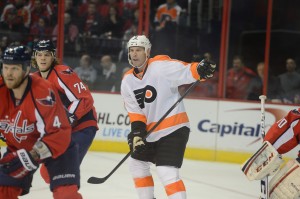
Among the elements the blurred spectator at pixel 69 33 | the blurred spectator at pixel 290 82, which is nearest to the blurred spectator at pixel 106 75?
the blurred spectator at pixel 69 33

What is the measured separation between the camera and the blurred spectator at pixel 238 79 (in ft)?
23.7

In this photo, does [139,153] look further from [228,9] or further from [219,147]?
[228,9]

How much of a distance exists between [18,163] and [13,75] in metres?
0.38

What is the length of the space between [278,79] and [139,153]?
3.44 meters

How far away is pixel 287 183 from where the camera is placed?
3.29 m

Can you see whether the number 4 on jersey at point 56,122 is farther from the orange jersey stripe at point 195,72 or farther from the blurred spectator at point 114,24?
the blurred spectator at point 114,24

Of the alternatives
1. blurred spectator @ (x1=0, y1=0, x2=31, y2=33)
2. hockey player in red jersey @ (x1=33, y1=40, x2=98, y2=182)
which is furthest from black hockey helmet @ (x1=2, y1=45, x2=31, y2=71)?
blurred spectator @ (x1=0, y1=0, x2=31, y2=33)

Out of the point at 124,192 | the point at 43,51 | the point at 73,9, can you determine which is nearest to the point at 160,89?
the point at 43,51

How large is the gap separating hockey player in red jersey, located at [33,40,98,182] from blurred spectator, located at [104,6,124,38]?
3.42 metres

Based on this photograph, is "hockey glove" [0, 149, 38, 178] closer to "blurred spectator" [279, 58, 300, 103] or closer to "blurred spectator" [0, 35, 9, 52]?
"blurred spectator" [279, 58, 300, 103]

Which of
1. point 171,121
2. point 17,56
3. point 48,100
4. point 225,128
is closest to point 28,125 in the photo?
point 48,100

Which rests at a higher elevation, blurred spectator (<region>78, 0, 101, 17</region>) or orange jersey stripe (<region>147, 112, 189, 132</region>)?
blurred spectator (<region>78, 0, 101, 17</region>)

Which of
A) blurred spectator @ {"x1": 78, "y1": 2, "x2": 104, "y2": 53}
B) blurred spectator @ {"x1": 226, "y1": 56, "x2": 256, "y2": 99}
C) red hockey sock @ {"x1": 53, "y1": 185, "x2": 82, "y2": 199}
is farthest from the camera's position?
blurred spectator @ {"x1": 78, "y1": 2, "x2": 104, "y2": 53}

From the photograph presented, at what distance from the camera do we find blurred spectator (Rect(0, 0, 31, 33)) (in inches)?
305
